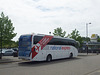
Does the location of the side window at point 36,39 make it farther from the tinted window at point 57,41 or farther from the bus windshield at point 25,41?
the bus windshield at point 25,41

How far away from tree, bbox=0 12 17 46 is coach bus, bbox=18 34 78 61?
532 cm

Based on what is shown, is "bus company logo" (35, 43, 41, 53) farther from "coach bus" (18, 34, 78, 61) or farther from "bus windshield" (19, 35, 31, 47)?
"bus windshield" (19, 35, 31, 47)

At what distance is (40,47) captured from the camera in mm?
16391

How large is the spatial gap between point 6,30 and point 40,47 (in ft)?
24.7

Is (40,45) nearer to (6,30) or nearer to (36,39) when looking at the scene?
(36,39)

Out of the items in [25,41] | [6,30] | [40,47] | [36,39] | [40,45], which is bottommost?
[40,47]

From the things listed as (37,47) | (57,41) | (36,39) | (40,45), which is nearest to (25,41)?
(36,39)

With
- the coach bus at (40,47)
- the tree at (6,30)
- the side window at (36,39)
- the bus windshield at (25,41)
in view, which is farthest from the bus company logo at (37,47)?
the tree at (6,30)

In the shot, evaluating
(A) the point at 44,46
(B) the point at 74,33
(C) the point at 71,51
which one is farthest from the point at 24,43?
(B) the point at 74,33

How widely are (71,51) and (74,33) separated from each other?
48.6 ft

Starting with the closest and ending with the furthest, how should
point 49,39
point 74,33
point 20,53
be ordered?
point 20,53 → point 49,39 → point 74,33

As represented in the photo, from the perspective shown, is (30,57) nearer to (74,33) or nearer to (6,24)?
(6,24)

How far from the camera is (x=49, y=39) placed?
18062 millimetres

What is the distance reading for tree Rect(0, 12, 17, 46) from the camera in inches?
822
